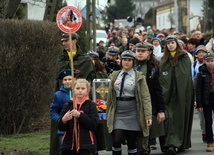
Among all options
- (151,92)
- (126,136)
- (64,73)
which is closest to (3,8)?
(151,92)

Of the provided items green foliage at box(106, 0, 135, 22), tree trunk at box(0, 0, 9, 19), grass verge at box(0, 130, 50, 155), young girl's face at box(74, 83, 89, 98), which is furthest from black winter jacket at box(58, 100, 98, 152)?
green foliage at box(106, 0, 135, 22)

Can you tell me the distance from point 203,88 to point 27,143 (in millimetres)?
3501

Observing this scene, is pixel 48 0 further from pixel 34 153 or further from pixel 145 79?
pixel 145 79

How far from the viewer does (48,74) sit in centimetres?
1521

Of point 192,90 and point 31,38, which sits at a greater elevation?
point 31,38

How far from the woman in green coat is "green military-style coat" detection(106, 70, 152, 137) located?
1.94 metres

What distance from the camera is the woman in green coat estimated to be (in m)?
12.3

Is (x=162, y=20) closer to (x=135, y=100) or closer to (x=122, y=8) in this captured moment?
(x=122, y=8)

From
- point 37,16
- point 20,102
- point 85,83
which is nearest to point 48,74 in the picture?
point 20,102

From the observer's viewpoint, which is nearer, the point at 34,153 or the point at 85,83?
the point at 85,83

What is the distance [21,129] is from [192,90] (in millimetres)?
4529

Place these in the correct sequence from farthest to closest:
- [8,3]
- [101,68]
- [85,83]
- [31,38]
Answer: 1. [8,3]
2. [31,38]
3. [101,68]
4. [85,83]

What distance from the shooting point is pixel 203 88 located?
12.6m

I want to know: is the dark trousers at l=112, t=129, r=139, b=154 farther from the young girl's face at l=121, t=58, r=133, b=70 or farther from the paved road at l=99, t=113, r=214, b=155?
the paved road at l=99, t=113, r=214, b=155
